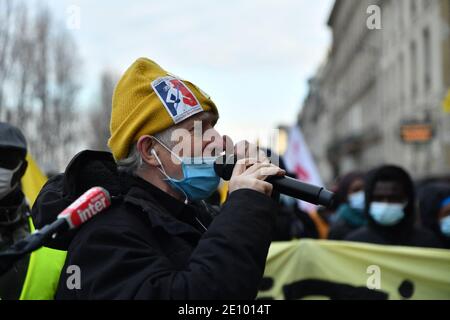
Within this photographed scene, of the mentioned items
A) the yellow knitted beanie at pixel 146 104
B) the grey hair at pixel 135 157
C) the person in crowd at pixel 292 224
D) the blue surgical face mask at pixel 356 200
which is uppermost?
the yellow knitted beanie at pixel 146 104

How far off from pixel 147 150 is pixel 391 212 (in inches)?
105

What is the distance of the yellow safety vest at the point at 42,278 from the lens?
245 cm

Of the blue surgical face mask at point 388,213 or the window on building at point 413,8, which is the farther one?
the window on building at point 413,8

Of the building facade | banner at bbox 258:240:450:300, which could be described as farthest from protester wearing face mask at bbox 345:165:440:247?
the building facade

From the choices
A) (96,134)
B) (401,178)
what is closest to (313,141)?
(96,134)

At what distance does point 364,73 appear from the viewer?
4284 cm

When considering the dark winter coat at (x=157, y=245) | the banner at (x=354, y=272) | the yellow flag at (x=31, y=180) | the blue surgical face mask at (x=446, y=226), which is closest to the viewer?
the dark winter coat at (x=157, y=245)

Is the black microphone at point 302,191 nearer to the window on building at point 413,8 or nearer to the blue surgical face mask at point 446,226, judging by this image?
the blue surgical face mask at point 446,226

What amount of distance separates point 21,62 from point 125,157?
66.1 ft

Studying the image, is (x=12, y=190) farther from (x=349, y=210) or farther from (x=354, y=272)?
(x=349, y=210)

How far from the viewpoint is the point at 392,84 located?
3306 centimetres

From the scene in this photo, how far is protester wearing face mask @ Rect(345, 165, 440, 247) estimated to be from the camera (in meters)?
4.19

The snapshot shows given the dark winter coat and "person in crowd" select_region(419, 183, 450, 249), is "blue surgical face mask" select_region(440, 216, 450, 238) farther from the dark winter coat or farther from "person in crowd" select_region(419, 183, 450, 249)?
the dark winter coat

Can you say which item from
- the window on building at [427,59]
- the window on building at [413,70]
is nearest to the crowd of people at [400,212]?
the window on building at [427,59]
